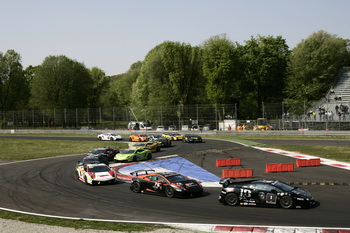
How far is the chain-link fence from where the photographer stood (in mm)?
55938

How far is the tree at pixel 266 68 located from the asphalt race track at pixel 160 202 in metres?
54.0

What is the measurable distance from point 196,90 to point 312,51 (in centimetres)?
2733

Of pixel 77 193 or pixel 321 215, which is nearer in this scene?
pixel 321 215

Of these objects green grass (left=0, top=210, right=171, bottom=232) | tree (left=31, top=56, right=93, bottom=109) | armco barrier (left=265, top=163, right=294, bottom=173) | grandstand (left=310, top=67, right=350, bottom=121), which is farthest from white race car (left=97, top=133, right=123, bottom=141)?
tree (left=31, top=56, right=93, bottom=109)

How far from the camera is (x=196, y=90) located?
8644 cm

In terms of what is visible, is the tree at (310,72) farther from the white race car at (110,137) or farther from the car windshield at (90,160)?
the car windshield at (90,160)

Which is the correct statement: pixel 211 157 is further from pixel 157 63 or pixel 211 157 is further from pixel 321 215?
pixel 157 63

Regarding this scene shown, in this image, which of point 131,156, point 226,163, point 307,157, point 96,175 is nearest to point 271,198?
point 96,175

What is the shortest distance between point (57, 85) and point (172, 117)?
4216 cm

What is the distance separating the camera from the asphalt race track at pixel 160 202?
14625 millimetres

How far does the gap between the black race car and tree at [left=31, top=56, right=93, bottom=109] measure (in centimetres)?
8385

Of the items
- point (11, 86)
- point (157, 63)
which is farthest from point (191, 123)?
point (11, 86)

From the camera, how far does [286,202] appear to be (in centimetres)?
1577

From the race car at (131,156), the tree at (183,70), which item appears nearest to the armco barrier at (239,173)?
the race car at (131,156)
